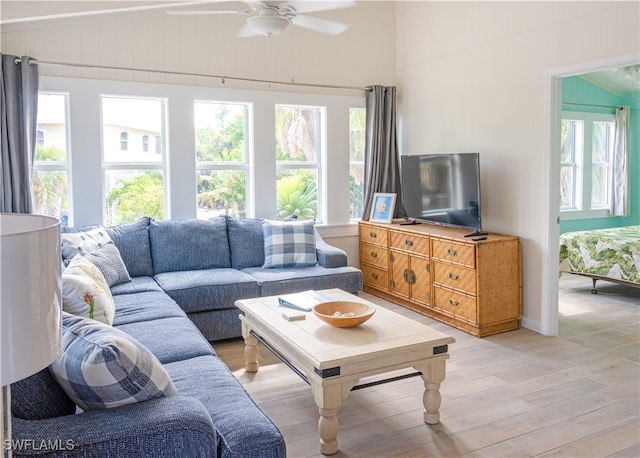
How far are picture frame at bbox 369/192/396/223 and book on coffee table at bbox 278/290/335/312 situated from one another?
2.17 meters

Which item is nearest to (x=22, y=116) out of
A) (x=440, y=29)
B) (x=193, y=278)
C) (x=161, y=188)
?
(x=161, y=188)

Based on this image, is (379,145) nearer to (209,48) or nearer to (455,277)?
(455,277)

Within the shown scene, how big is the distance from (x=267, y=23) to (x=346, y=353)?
195 cm

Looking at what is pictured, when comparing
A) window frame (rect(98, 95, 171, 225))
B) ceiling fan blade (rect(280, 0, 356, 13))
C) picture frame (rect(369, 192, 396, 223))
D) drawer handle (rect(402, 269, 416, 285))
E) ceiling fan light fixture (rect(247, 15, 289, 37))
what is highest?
ceiling fan blade (rect(280, 0, 356, 13))

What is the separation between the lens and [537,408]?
2871 millimetres

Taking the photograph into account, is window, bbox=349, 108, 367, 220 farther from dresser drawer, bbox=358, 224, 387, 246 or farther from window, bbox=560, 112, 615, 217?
window, bbox=560, 112, 615, 217

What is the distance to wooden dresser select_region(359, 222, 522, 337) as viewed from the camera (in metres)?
4.13

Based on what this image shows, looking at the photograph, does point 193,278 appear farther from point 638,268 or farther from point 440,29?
point 638,268

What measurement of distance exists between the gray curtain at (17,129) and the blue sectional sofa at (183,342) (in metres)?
0.48

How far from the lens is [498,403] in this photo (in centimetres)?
293

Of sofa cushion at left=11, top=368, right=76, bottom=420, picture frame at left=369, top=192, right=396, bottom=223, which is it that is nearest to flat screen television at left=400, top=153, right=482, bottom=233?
picture frame at left=369, top=192, right=396, bottom=223

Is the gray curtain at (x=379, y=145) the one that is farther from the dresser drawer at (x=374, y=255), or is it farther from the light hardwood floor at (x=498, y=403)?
the light hardwood floor at (x=498, y=403)

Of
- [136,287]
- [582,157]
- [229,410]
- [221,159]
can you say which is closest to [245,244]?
[221,159]

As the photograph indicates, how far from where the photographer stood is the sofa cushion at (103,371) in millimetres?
1475
